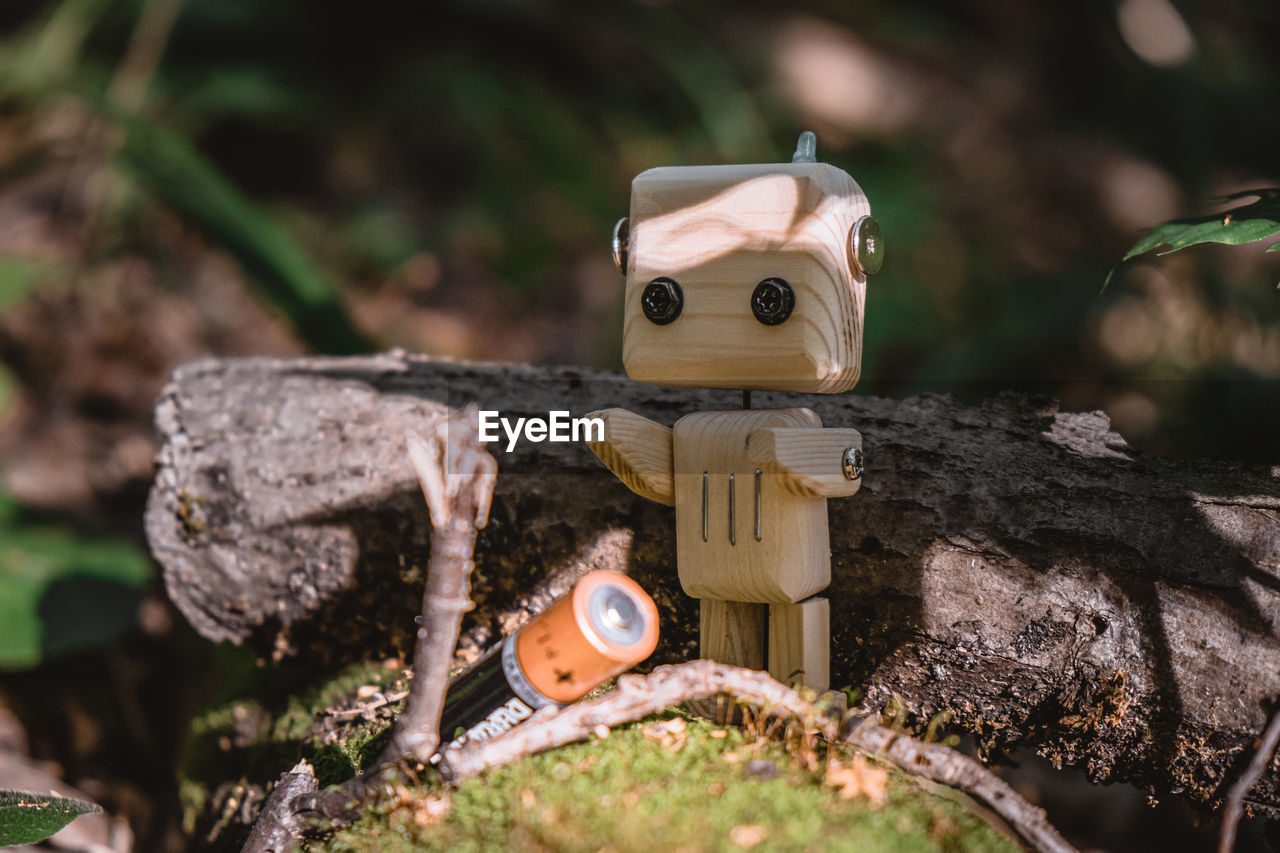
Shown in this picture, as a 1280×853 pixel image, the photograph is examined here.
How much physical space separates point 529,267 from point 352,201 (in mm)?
901

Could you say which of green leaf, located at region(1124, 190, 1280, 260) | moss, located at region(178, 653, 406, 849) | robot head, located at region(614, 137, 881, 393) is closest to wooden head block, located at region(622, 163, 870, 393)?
robot head, located at region(614, 137, 881, 393)

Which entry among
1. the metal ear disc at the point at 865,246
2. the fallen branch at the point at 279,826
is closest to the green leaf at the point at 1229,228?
the metal ear disc at the point at 865,246

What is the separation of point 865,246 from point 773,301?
18cm

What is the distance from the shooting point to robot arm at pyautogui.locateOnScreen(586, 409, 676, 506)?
1191mm

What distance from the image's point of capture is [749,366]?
1210 mm

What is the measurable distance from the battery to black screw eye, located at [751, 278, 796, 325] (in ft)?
1.40

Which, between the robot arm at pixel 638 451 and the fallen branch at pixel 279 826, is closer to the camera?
the fallen branch at pixel 279 826

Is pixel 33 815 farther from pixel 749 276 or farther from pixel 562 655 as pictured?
pixel 749 276

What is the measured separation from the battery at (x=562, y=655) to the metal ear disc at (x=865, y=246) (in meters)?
0.58

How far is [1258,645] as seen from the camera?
113cm

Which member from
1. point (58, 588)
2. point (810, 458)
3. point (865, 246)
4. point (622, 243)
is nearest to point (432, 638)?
point (810, 458)

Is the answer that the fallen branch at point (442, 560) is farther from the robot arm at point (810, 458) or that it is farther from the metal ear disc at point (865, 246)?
the metal ear disc at point (865, 246)

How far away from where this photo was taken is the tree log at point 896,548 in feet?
3.85

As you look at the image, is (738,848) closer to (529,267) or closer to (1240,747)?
(1240,747)
